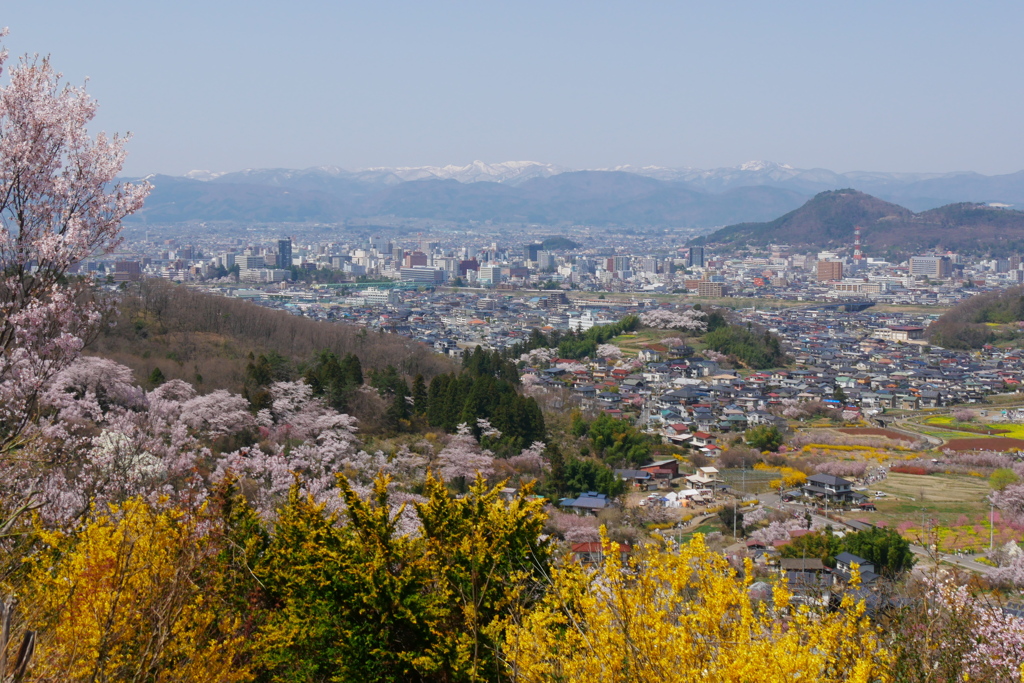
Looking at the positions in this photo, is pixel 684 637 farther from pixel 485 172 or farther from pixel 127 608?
pixel 485 172

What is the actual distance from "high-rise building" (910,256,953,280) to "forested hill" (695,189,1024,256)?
21.4 ft

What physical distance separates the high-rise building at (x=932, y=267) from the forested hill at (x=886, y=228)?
6.51 m

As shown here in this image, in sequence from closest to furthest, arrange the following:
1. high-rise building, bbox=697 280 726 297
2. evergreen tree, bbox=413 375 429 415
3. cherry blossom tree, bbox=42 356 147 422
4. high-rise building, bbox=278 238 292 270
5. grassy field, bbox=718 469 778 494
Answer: cherry blossom tree, bbox=42 356 147 422 → grassy field, bbox=718 469 778 494 → evergreen tree, bbox=413 375 429 415 → high-rise building, bbox=697 280 726 297 → high-rise building, bbox=278 238 292 270

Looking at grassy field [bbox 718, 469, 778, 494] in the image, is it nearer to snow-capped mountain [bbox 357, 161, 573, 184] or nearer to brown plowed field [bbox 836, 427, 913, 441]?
brown plowed field [bbox 836, 427, 913, 441]

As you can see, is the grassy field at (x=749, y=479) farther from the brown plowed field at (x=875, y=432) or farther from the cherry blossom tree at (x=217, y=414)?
the cherry blossom tree at (x=217, y=414)

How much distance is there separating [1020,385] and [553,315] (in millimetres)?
17512

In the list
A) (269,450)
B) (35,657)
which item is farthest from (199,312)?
(35,657)

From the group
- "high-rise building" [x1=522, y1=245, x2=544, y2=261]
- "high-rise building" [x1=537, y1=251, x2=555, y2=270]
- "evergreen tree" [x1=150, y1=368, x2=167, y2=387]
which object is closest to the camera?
"evergreen tree" [x1=150, y1=368, x2=167, y2=387]

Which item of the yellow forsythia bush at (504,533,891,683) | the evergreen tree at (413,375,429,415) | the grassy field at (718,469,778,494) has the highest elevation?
the yellow forsythia bush at (504,533,891,683)

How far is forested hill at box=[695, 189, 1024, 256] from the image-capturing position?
58406 mm

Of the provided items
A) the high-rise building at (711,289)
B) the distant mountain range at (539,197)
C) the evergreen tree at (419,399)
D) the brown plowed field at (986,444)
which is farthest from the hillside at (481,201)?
the brown plowed field at (986,444)

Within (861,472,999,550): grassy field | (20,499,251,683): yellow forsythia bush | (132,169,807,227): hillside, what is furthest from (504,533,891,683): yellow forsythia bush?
(132,169,807,227): hillside

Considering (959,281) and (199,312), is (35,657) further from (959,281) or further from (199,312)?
(959,281)

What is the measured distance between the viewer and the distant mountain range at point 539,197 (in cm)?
10831
